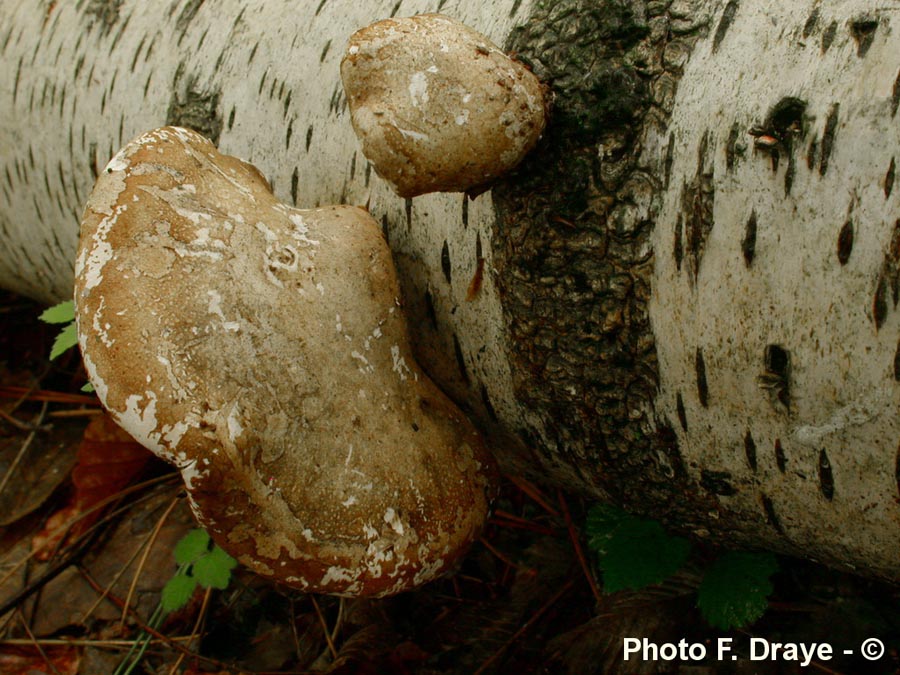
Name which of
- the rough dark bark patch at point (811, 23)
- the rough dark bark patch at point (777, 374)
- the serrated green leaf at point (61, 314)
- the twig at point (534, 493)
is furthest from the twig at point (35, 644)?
the rough dark bark patch at point (811, 23)

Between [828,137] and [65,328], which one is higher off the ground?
[828,137]

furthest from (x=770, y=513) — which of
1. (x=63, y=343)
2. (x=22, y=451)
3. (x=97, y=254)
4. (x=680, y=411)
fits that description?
(x=22, y=451)

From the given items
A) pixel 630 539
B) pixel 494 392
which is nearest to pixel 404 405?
pixel 494 392

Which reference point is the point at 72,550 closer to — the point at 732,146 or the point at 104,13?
the point at 104,13

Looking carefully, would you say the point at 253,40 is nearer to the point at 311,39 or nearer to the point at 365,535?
the point at 311,39

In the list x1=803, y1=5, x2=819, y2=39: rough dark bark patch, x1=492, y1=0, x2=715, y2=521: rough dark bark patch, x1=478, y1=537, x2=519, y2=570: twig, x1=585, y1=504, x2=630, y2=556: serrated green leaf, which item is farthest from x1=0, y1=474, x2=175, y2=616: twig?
x1=803, y1=5, x2=819, y2=39: rough dark bark patch

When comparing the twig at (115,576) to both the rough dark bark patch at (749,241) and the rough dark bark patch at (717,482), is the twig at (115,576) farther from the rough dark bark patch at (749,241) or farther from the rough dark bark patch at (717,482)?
the rough dark bark patch at (749,241)
